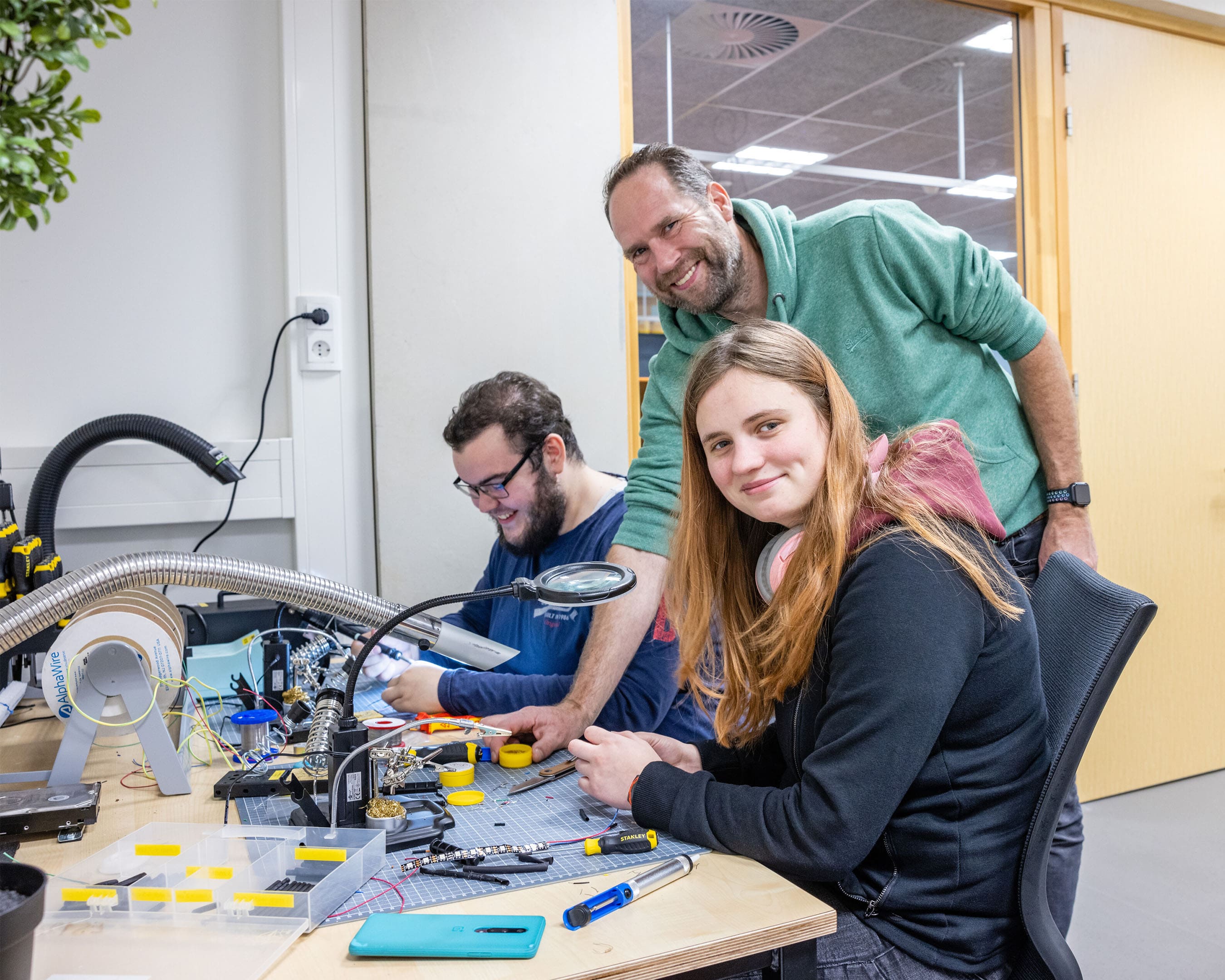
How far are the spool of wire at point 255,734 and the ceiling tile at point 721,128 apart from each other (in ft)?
6.90

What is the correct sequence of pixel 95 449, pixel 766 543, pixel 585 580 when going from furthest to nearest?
1. pixel 95 449
2. pixel 766 543
3. pixel 585 580

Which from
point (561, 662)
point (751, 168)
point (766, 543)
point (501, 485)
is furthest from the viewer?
point (751, 168)

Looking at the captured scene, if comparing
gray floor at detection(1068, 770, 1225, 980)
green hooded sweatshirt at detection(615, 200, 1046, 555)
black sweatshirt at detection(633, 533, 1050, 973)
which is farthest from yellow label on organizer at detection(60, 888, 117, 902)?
gray floor at detection(1068, 770, 1225, 980)

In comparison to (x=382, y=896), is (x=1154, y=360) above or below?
above

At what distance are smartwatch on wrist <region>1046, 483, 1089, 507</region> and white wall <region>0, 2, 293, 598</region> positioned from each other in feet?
5.86

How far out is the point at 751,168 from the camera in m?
2.92

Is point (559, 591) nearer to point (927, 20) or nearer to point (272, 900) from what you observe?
point (272, 900)

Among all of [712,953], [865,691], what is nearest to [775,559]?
[865,691]

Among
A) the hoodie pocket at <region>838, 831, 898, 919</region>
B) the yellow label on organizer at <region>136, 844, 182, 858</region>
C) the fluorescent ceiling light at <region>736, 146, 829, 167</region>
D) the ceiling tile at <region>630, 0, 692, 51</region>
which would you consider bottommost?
the hoodie pocket at <region>838, 831, 898, 919</region>

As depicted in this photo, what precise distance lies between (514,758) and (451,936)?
501 millimetres

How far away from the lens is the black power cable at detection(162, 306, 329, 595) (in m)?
2.22

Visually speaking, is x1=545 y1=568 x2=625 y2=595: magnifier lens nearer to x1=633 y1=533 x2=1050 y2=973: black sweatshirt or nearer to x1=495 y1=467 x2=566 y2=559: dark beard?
x1=633 y1=533 x2=1050 y2=973: black sweatshirt

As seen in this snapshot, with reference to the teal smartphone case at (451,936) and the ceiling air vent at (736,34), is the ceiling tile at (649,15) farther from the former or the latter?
the teal smartphone case at (451,936)

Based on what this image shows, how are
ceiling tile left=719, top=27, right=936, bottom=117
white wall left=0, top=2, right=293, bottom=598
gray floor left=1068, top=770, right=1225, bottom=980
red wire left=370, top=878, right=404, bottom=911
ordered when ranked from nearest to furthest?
1. red wire left=370, top=878, right=404, bottom=911
2. gray floor left=1068, top=770, right=1225, bottom=980
3. white wall left=0, top=2, right=293, bottom=598
4. ceiling tile left=719, top=27, right=936, bottom=117
